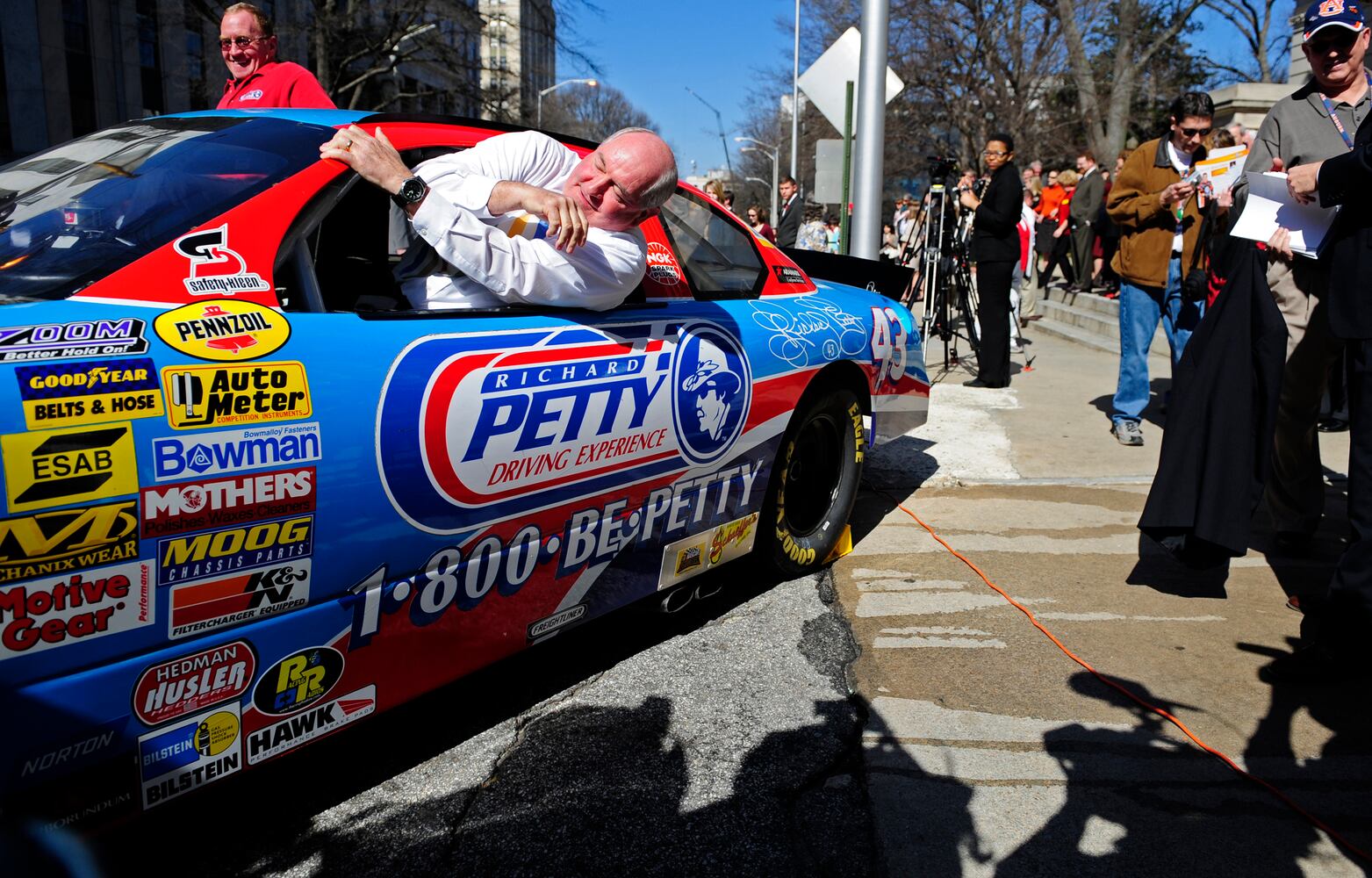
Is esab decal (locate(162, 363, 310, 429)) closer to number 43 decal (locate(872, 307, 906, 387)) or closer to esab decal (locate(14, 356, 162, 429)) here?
esab decal (locate(14, 356, 162, 429))

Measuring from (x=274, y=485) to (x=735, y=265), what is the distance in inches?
87.6

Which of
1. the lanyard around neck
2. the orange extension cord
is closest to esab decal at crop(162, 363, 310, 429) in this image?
the orange extension cord

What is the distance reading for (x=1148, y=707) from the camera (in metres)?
3.06

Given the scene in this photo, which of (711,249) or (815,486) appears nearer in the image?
(711,249)

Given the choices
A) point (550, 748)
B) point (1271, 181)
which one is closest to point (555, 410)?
point (550, 748)

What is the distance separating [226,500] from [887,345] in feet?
9.99

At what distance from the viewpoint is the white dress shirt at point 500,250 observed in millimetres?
2553

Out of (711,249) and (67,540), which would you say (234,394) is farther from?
(711,249)

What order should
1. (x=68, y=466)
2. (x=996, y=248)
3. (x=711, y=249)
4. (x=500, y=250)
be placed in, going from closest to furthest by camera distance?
1. (x=68, y=466)
2. (x=500, y=250)
3. (x=711, y=249)
4. (x=996, y=248)

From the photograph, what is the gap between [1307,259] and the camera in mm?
3926

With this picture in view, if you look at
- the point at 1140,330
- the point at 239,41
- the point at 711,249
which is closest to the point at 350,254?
the point at 711,249

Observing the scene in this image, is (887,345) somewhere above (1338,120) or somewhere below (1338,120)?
below

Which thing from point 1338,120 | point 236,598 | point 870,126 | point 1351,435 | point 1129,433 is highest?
point 870,126

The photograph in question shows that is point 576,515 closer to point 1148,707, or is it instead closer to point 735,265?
point 735,265
